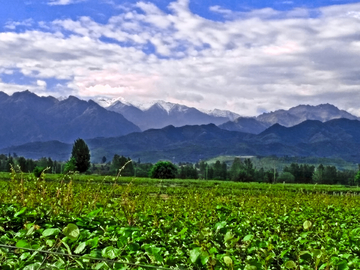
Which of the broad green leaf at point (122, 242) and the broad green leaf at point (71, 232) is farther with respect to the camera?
the broad green leaf at point (122, 242)

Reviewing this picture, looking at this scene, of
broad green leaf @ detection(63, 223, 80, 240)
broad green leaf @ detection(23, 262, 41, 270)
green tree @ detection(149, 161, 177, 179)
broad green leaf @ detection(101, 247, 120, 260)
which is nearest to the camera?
broad green leaf @ detection(63, 223, 80, 240)

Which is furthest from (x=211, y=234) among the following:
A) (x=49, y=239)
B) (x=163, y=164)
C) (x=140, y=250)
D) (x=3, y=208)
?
(x=163, y=164)

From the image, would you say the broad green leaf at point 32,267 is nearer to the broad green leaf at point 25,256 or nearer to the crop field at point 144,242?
the crop field at point 144,242

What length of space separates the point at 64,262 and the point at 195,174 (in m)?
119

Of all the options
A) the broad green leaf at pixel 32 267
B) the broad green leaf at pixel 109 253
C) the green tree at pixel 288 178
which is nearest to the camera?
→ the broad green leaf at pixel 32 267

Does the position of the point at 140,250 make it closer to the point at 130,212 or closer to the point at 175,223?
the point at 175,223

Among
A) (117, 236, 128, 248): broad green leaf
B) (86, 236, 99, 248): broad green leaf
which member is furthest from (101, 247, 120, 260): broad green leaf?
(117, 236, 128, 248): broad green leaf

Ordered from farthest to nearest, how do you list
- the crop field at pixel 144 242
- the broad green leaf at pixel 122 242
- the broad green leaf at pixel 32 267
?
the broad green leaf at pixel 122 242
the crop field at pixel 144 242
the broad green leaf at pixel 32 267

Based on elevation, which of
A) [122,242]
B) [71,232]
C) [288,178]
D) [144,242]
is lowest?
[288,178]

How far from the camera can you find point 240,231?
23.9 feet

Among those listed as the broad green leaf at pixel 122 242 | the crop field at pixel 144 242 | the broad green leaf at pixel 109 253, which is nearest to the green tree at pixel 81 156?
the crop field at pixel 144 242

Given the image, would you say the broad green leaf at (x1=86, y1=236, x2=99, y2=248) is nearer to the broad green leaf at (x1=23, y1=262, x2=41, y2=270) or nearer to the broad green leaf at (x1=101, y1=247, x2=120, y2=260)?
the broad green leaf at (x1=101, y1=247, x2=120, y2=260)

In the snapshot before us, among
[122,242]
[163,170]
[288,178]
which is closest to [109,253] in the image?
[122,242]

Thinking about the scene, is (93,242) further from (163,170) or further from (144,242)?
(163,170)
